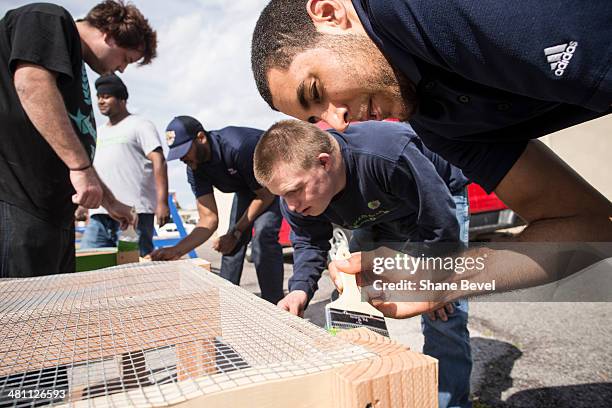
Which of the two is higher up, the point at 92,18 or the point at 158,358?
the point at 92,18

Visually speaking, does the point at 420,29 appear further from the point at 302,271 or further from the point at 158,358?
the point at 302,271

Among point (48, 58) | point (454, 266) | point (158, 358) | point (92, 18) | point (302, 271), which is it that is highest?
point (92, 18)

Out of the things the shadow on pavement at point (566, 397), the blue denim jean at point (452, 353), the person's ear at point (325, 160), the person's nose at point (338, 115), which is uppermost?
the person's nose at point (338, 115)

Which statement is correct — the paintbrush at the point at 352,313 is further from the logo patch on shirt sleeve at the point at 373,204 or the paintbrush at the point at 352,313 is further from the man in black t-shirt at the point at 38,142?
the man in black t-shirt at the point at 38,142

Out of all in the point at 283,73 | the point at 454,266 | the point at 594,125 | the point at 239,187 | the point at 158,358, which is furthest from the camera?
the point at 594,125

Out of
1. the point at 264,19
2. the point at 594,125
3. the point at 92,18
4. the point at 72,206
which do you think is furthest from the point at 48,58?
the point at 594,125

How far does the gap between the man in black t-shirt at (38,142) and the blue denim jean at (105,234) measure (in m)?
1.51

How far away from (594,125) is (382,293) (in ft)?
21.0

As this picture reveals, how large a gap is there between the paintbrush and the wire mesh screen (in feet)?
0.98

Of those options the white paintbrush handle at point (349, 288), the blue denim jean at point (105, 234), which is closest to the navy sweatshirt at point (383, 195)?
the white paintbrush handle at point (349, 288)

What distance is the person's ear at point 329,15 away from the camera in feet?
3.17

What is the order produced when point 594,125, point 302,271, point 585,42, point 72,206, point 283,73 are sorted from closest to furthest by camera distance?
point 585,42
point 283,73
point 72,206
point 302,271
point 594,125

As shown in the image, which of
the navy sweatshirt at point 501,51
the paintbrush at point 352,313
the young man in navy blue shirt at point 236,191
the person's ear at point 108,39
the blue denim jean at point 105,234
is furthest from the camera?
the blue denim jean at point 105,234

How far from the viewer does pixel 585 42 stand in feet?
2.20
